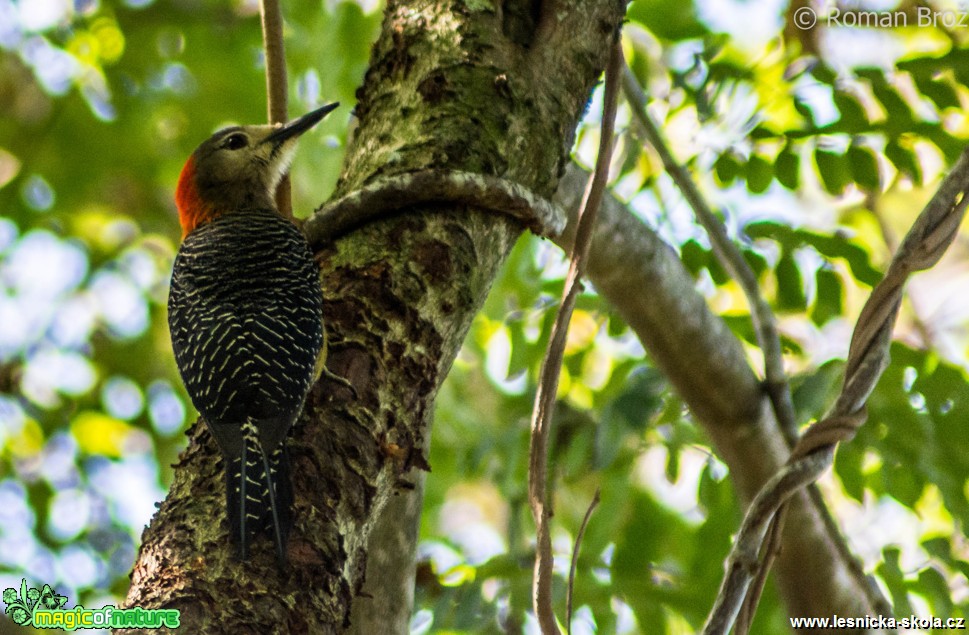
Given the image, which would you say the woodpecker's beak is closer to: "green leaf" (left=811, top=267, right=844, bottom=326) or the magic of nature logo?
"green leaf" (left=811, top=267, right=844, bottom=326)

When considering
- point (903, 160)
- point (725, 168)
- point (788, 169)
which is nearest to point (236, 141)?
point (725, 168)

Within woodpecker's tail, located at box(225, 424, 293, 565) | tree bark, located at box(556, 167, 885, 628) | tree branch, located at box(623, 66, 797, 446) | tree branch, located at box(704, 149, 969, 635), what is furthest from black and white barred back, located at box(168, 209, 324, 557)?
tree branch, located at box(623, 66, 797, 446)

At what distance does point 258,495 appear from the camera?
190cm

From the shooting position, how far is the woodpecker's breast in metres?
2.63

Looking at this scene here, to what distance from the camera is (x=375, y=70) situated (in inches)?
114

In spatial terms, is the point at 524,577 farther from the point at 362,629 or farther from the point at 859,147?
the point at 859,147

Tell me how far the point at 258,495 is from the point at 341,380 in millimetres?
443

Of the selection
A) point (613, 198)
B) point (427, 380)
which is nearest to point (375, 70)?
point (427, 380)

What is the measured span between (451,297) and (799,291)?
6.86 feet

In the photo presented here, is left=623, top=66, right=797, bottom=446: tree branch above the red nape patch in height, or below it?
below

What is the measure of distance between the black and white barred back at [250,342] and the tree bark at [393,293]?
0.06 metres

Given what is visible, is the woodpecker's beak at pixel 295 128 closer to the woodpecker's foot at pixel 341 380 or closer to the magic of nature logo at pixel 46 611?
the woodpecker's foot at pixel 341 380
